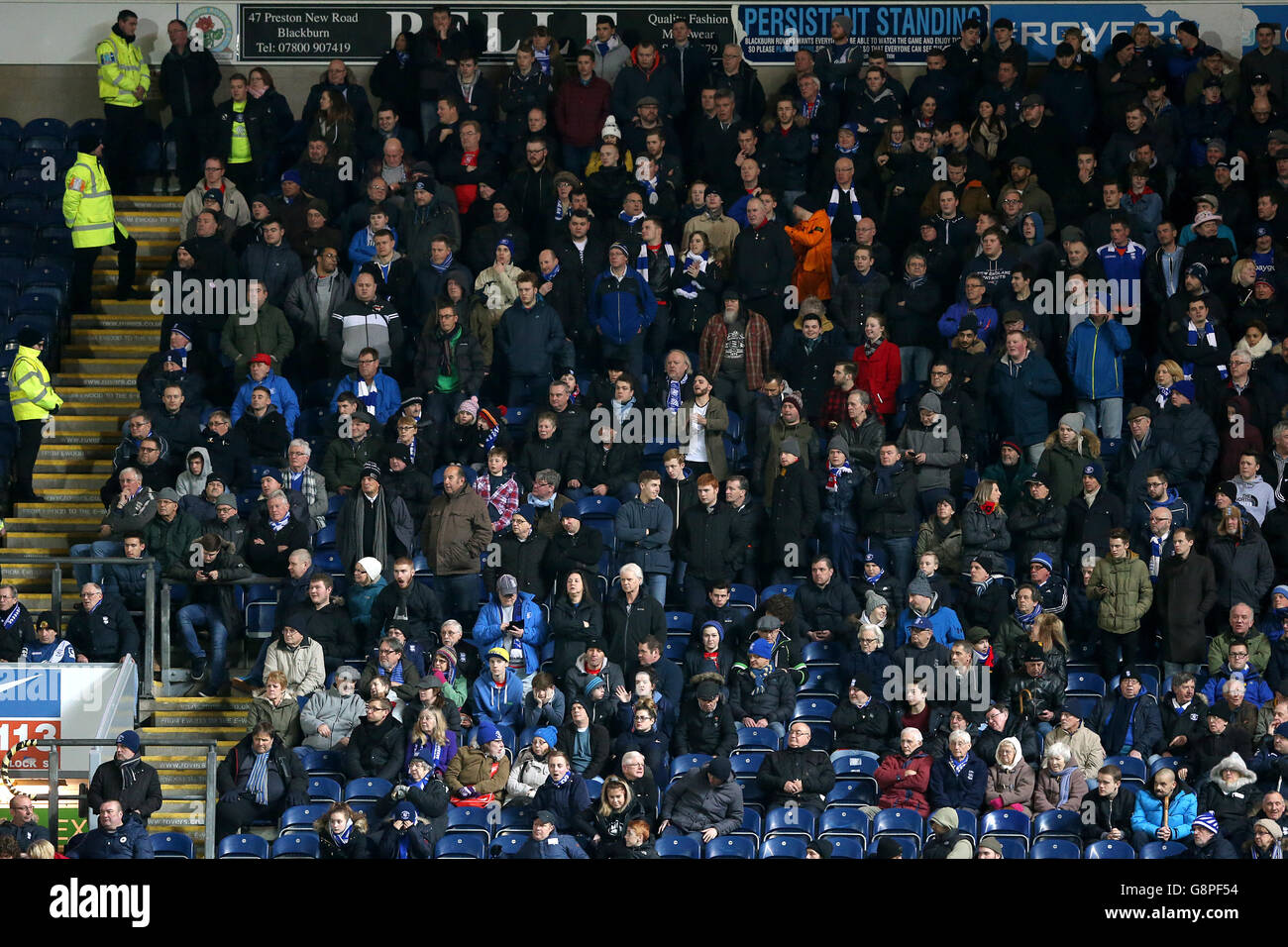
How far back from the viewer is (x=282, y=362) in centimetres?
1723

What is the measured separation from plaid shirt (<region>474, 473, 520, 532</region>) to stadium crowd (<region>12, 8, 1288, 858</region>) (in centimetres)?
2

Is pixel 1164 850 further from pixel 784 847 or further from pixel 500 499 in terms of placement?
pixel 500 499

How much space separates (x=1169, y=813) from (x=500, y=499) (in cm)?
552

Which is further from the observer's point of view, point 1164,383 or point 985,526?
point 1164,383

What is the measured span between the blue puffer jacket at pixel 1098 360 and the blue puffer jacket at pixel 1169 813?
4186 mm

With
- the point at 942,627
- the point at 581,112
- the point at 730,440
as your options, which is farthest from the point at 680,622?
the point at 581,112

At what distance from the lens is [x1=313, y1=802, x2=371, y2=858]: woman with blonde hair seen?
12930mm

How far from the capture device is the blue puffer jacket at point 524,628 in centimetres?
1445

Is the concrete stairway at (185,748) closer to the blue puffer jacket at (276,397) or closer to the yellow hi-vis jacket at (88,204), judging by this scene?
the blue puffer jacket at (276,397)

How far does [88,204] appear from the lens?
17.8 meters

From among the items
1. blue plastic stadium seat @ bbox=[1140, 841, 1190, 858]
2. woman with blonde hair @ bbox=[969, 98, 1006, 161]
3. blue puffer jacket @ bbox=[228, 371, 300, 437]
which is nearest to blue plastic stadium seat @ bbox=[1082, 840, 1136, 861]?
blue plastic stadium seat @ bbox=[1140, 841, 1190, 858]

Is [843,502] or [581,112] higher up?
[581,112]

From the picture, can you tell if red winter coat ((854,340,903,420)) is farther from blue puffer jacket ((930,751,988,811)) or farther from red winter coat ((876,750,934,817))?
blue puffer jacket ((930,751,988,811))
